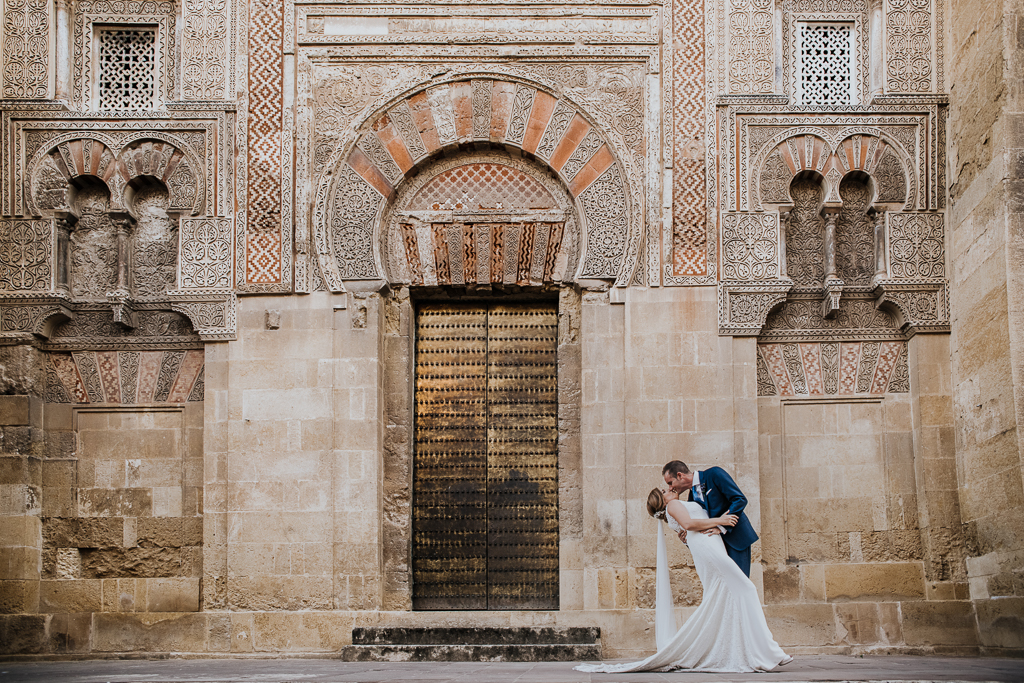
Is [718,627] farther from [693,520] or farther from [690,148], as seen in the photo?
[690,148]

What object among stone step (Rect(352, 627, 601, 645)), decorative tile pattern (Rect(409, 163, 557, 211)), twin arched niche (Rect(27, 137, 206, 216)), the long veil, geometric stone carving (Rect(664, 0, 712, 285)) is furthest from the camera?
decorative tile pattern (Rect(409, 163, 557, 211))

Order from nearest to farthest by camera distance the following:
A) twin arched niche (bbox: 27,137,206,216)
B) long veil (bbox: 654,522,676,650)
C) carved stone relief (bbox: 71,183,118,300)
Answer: long veil (bbox: 654,522,676,650), twin arched niche (bbox: 27,137,206,216), carved stone relief (bbox: 71,183,118,300)

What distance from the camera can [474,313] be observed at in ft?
32.7

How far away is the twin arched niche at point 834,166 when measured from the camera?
9.56 meters

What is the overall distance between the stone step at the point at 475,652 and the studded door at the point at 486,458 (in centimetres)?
93

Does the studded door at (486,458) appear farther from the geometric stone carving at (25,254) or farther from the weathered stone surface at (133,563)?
the geometric stone carving at (25,254)

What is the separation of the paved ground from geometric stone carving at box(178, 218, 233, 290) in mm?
2961

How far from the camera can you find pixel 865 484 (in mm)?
9383

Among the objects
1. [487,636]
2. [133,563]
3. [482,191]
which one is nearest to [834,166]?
[482,191]

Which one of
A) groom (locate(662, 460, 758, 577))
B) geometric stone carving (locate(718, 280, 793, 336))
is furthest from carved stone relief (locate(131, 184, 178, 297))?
groom (locate(662, 460, 758, 577))

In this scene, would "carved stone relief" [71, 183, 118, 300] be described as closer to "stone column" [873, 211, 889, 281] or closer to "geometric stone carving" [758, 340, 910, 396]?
"geometric stone carving" [758, 340, 910, 396]

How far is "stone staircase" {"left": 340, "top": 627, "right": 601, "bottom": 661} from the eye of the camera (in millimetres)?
8555

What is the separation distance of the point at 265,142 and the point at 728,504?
16.2ft

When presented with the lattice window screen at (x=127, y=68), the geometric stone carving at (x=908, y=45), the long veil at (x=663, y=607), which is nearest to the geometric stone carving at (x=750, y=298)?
the geometric stone carving at (x=908, y=45)
